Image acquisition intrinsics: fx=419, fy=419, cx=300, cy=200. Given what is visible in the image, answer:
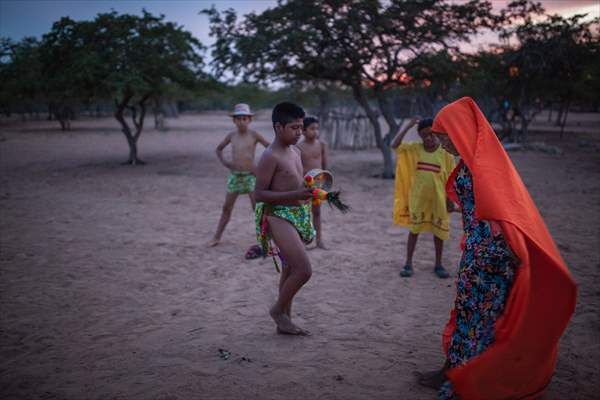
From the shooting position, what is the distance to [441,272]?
16.3 feet

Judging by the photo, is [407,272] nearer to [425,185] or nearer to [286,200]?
[425,185]

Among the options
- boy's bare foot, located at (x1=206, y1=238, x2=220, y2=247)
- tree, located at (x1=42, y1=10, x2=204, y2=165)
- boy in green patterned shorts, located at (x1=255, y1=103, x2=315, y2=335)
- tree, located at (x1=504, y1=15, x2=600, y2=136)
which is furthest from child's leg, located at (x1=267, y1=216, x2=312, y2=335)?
tree, located at (x1=504, y1=15, x2=600, y2=136)

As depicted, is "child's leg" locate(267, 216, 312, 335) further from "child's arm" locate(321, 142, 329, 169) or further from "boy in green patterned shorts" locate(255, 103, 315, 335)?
"child's arm" locate(321, 142, 329, 169)

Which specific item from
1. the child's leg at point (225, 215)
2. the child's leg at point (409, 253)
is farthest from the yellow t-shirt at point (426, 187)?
the child's leg at point (225, 215)

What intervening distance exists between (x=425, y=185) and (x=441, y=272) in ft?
3.56

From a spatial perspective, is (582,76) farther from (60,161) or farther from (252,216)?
(60,161)

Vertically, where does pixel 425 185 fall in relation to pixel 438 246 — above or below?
above

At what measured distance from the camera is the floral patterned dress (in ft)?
7.72

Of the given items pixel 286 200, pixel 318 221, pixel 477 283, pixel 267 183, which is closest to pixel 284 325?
pixel 286 200

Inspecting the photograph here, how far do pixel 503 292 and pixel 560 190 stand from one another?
9463 mm

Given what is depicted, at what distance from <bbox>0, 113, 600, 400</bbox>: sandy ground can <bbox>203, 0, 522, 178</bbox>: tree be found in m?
4.65

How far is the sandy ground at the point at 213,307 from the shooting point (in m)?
2.95

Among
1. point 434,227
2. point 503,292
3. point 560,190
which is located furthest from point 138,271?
point 560,190

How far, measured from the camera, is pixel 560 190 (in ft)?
33.5
